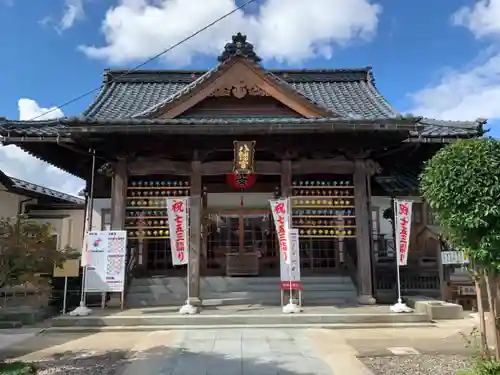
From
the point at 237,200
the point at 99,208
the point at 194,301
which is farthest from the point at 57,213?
the point at 194,301

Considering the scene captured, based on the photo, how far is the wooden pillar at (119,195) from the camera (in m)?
10.9

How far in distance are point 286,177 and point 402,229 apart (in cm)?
319

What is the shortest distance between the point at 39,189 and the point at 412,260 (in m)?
15.7

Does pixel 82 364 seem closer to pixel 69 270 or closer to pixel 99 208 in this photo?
pixel 69 270

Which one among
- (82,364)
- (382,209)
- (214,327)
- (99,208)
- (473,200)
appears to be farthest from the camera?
(382,209)

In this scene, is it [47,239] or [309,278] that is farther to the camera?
[309,278]

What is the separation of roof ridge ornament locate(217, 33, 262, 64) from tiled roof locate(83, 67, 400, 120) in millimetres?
1850

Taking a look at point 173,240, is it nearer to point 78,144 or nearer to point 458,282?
point 78,144

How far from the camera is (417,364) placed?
625cm

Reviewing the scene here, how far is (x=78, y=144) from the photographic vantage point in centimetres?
1119

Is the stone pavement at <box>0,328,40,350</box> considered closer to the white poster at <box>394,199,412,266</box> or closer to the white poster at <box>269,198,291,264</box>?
the white poster at <box>269,198,291,264</box>

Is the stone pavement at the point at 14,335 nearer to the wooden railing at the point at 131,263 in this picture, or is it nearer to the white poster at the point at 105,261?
the white poster at the point at 105,261

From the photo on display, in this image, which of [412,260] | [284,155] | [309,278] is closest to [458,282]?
[412,260]

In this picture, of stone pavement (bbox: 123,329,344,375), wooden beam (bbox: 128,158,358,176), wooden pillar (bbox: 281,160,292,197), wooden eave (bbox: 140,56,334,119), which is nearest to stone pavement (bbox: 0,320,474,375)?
stone pavement (bbox: 123,329,344,375)
